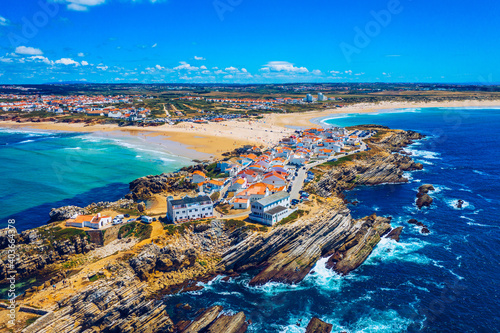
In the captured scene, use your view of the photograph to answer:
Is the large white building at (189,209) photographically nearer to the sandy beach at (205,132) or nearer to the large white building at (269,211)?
the large white building at (269,211)

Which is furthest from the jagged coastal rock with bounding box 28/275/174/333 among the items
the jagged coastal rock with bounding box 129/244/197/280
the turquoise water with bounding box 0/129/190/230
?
the turquoise water with bounding box 0/129/190/230

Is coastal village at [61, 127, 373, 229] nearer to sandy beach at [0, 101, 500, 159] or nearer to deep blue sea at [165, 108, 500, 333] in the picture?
deep blue sea at [165, 108, 500, 333]

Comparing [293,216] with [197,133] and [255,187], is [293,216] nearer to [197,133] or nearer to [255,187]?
[255,187]

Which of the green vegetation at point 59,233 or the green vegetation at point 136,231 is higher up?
the green vegetation at point 59,233

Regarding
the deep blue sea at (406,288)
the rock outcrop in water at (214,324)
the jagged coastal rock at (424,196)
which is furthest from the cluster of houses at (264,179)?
the jagged coastal rock at (424,196)

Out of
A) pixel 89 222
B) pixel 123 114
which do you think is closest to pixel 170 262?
pixel 89 222
